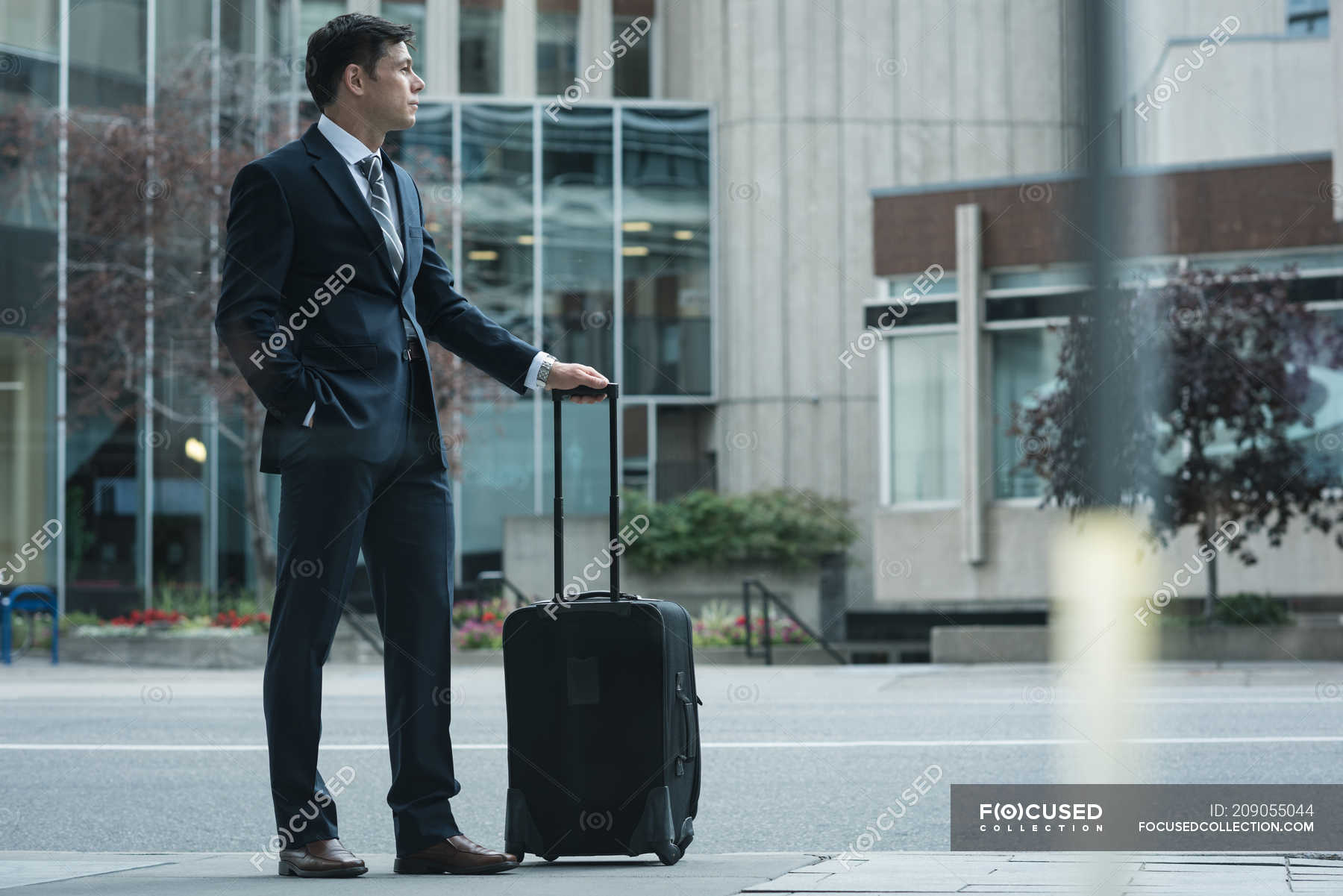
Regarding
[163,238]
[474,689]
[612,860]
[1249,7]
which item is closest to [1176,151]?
[1249,7]

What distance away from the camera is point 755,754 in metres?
7.41

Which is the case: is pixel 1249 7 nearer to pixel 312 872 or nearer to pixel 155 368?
pixel 155 368

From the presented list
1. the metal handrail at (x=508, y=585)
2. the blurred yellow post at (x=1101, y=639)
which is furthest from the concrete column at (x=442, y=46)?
the blurred yellow post at (x=1101, y=639)

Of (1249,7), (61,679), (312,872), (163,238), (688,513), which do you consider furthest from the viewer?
(1249,7)

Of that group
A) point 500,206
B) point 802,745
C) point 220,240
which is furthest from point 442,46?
point 802,745

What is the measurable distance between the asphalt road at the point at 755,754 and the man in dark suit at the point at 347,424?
1104mm

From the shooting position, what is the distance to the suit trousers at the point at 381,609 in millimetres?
3822

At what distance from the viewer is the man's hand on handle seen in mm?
3963

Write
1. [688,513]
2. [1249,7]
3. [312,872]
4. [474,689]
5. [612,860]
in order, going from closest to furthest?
1. [312,872]
2. [612,860]
3. [474,689]
4. [688,513]
5. [1249,7]

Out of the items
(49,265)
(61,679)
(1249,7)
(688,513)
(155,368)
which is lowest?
(61,679)

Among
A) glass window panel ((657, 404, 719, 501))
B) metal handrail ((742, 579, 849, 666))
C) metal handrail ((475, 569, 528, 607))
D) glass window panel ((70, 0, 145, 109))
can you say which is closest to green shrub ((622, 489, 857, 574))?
metal handrail ((475, 569, 528, 607))

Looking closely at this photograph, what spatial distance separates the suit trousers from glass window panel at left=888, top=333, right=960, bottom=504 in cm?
1658

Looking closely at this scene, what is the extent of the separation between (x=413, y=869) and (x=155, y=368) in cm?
1752

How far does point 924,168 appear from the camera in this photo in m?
28.3
